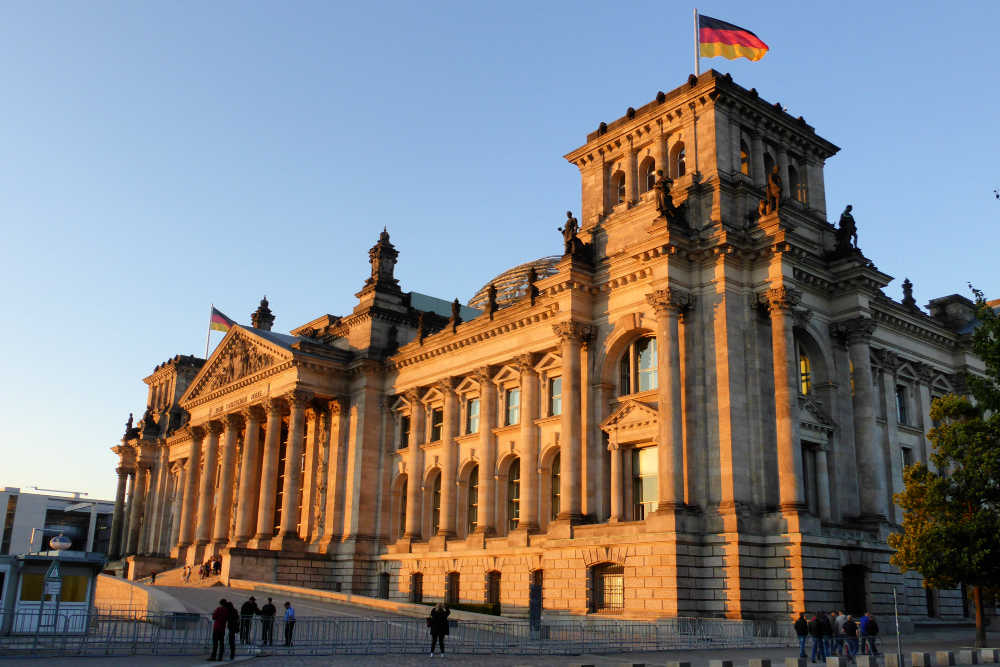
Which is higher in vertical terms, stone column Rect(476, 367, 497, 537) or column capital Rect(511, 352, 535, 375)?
column capital Rect(511, 352, 535, 375)

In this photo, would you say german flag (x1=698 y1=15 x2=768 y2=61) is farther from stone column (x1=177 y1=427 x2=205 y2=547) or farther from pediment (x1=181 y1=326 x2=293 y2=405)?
stone column (x1=177 y1=427 x2=205 y2=547)

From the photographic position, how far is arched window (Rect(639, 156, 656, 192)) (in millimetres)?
43656

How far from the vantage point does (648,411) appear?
37.2 meters

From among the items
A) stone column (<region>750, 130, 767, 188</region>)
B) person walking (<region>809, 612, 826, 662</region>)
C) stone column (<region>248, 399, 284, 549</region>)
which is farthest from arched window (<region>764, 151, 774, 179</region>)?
stone column (<region>248, 399, 284, 549</region>)

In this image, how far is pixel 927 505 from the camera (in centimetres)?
3072

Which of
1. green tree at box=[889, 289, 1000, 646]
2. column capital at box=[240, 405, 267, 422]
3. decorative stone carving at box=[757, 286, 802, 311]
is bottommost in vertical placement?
green tree at box=[889, 289, 1000, 646]

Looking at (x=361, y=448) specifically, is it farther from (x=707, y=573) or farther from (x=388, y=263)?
(x=707, y=573)

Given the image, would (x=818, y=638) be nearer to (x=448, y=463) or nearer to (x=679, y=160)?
(x=679, y=160)

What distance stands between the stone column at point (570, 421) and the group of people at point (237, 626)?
13203 millimetres

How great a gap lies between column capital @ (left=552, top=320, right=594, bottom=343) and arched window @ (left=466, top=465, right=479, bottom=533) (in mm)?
11957

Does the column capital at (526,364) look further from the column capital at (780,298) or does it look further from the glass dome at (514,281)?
the glass dome at (514,281)

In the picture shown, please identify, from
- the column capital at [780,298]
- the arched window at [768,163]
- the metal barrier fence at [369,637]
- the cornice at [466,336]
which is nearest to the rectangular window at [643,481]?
the metal barrier fence at [369,637]

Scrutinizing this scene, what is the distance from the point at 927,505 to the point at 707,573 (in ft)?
25.9

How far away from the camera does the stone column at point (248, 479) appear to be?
56.9 metres
